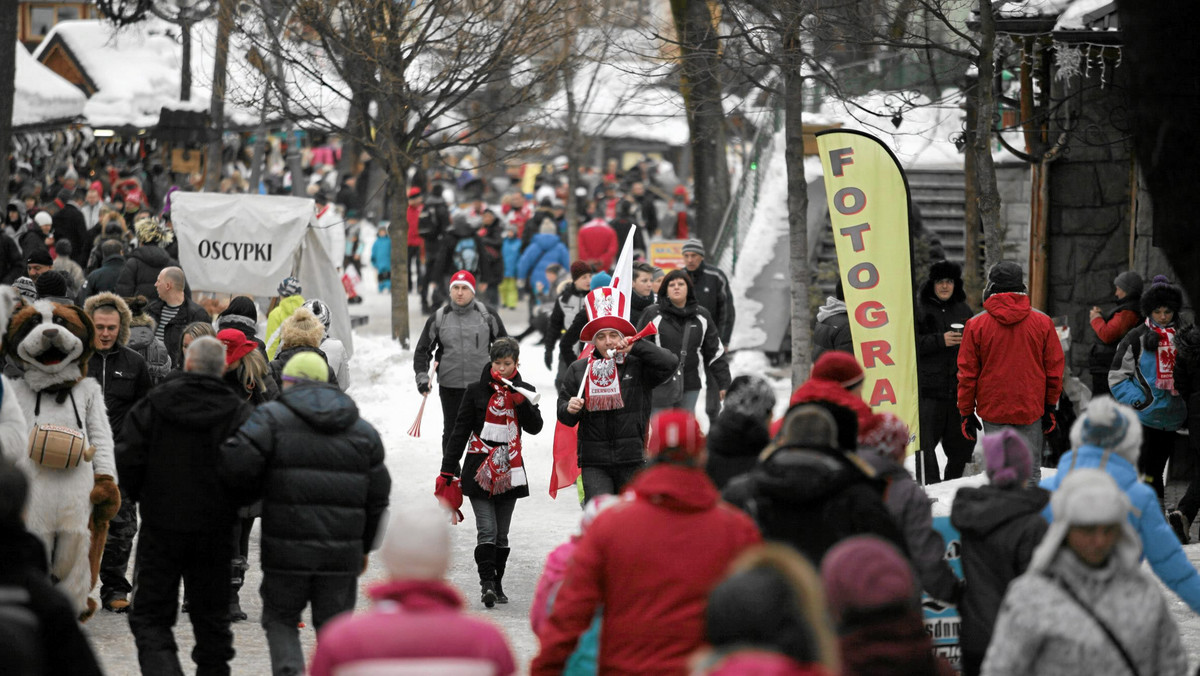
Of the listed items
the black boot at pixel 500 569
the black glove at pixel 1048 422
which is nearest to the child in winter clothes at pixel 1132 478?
the black boot at pixel 500 569

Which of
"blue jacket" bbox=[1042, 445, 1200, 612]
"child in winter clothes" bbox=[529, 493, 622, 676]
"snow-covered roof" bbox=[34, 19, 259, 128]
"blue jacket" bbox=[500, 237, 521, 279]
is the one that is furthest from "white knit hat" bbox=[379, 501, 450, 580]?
"blue jacket" bbox=[500, 237, 521, 279]

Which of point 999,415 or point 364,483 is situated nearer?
point 364,483

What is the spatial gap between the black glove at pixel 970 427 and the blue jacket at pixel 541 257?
42.6 feet

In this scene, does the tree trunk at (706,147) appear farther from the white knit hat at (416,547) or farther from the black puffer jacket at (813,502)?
the white knit hat at (416,547)

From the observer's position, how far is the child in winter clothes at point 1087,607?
4.48 meters

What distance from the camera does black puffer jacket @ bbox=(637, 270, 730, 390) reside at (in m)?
12.0

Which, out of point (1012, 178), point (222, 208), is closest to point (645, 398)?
point (222, 208)

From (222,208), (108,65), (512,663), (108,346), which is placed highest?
(108,65)

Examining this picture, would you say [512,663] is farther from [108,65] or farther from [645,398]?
[108,65]

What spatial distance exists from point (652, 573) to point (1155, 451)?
7485 mm

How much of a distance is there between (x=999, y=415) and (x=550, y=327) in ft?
16.2

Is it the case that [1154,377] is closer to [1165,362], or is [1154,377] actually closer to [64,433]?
[1165,362]

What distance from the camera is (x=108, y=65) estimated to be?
31.7 m

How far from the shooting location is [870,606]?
12.8 feet
